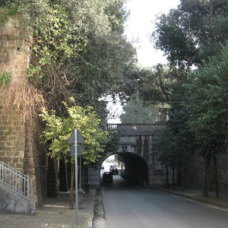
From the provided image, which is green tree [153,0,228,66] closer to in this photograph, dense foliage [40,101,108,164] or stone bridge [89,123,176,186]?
stone bridge [89,123,176,186]

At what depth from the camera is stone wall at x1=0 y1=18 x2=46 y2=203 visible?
665 inches

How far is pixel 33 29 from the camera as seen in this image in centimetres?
1769

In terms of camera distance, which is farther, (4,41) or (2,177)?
(4,41)

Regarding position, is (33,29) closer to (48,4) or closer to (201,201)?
(48,4)

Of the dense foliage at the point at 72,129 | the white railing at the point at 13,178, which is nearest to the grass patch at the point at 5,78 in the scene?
the dense foliage at the point at 72,129

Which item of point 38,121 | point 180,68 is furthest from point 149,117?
point 38,121

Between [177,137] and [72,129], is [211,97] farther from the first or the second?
[177,137]

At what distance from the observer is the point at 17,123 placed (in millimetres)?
17094

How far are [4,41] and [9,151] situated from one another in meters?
4.85

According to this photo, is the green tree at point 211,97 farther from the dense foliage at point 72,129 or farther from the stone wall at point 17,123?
the stone wall at point 17,123

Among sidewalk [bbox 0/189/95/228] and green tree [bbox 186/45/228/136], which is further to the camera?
green tree [bbox 186/45/228/136]


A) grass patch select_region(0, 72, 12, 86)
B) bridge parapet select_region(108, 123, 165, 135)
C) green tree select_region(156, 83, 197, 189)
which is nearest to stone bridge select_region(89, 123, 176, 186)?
bridge parapet select_region(108, 123, 165, 135)

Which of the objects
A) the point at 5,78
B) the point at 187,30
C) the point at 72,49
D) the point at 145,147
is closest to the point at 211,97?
the point at 72,49

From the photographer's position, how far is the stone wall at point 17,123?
16.9 metres
